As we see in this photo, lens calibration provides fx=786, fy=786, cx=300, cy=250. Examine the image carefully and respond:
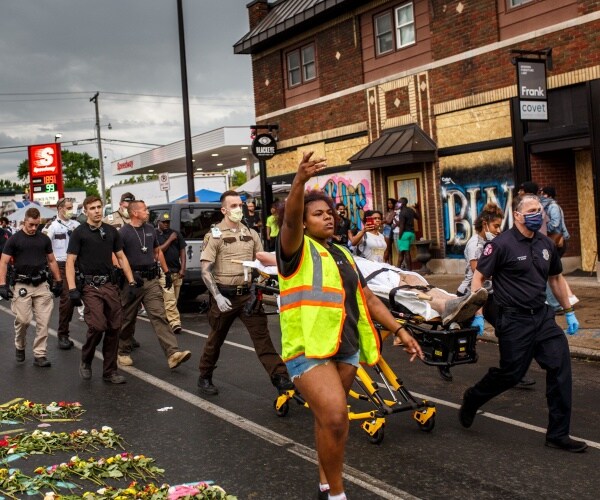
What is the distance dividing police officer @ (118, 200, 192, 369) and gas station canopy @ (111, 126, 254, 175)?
25.6 metres

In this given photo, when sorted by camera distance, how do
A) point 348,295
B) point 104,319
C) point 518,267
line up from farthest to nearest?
point 104,319
point 518,267
point 348,295

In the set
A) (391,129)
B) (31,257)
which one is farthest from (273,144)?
(31,257)

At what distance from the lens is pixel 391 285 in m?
6.69

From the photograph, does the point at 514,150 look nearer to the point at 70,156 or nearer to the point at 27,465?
the point at 27,465

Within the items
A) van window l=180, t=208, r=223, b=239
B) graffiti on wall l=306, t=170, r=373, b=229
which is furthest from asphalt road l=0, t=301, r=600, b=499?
graffiti on wall l=306, t=170, r=373, b=229

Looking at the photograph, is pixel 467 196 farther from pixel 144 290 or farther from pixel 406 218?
pixel 144 290

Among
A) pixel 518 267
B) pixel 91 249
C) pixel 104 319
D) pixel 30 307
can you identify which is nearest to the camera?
pixel 518 267

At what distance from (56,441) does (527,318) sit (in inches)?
151

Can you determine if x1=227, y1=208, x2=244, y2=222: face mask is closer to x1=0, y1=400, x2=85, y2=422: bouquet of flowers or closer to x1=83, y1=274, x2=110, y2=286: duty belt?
x1=83, y1=274, x2=110, y2=286: duty belt

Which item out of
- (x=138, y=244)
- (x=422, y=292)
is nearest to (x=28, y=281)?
(x=138, y=244)

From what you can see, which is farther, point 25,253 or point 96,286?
point 25,253

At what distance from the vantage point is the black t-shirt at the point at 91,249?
887 centimetres

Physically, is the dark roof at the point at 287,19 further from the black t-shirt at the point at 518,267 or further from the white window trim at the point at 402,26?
the black t-shirt at the point at 518,267

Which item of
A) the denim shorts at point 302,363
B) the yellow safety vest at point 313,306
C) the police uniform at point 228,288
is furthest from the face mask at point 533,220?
the police uniform at point 228,288
